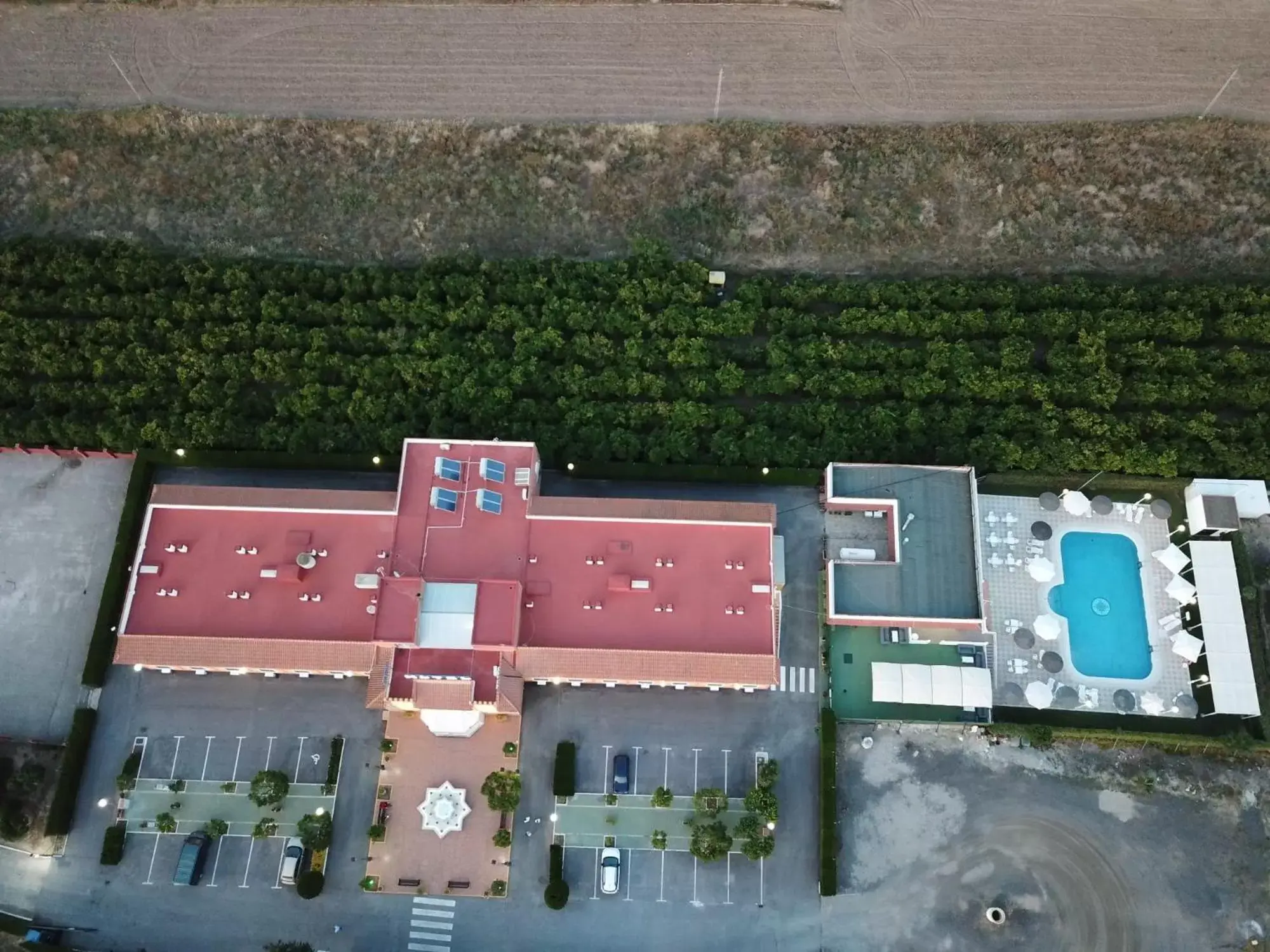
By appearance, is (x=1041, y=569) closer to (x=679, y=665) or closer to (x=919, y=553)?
(x=919, y=553)

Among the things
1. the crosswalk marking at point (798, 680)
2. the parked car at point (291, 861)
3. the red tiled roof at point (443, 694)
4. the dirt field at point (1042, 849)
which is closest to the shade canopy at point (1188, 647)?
the dirt field at point (1042, 849)

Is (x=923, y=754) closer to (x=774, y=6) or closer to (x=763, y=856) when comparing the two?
(x=763, y=856)

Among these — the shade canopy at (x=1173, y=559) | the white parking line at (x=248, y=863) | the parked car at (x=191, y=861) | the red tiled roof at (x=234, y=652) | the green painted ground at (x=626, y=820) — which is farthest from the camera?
the shade canopy at (x=1173, y=559)

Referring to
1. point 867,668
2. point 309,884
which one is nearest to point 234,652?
point 309,884

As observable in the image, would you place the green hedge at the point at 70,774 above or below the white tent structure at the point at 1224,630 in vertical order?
below

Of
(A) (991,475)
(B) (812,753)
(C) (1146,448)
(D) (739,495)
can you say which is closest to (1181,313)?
(C) (1146,448)

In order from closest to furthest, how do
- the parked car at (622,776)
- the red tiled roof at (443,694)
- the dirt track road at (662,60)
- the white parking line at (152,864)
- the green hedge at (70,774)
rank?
the red tiled roof at (443,694), the white parking line at (152,864), the green hedge at (70,774), the parked car at (622,776), the dirt track road at (662,60)

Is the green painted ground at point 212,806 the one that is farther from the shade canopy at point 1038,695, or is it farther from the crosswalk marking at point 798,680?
the shade canopy at point 1038,695
